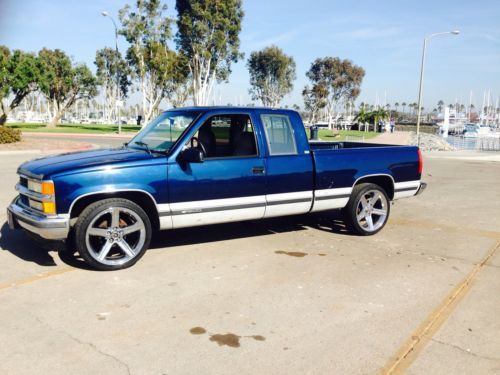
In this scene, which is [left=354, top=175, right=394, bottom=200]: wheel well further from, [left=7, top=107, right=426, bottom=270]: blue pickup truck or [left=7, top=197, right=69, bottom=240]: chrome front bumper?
[left=7, top=197, right=69, bottom=240]: chrome front bumper

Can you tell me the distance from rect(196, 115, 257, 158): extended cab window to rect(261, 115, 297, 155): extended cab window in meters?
0.21

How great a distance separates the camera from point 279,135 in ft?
19.9

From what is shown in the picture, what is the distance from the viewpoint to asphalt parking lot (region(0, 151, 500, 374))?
130 inches

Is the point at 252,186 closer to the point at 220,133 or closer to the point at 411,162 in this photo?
the point at 220,133

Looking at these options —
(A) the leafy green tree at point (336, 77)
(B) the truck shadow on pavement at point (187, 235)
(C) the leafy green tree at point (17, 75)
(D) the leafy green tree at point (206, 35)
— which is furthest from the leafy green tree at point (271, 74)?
(B) the truck shadow on pavement at point (187, 235)

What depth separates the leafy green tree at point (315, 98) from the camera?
7044cm

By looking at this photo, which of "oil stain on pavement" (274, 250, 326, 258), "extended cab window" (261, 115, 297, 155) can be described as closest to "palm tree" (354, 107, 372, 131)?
"extended cab window" (261, 115, 297, 155)

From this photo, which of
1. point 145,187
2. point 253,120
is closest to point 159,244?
point 145,187

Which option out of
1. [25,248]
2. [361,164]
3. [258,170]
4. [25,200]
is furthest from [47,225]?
[361,164]

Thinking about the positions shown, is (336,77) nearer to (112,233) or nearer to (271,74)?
(271,74)

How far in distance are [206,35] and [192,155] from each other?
122 ft

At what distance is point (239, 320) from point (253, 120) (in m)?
2.81

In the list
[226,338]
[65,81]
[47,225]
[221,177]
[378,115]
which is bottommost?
[226,338]

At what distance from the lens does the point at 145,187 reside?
16.6 ft
